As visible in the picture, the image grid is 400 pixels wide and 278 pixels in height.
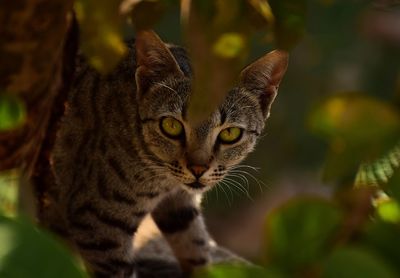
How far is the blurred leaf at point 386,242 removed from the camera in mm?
495

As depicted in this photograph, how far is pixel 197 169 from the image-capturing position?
2.01 meters

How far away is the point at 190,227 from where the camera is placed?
8.25 feet

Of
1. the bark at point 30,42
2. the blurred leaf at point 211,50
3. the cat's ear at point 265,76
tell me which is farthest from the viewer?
the cat's ear at point 265,76

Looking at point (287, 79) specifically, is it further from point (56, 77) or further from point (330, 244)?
point (330, 244)

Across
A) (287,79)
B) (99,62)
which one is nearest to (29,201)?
Result: (99,62)

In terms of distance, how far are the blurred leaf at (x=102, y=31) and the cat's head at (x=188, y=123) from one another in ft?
3.62

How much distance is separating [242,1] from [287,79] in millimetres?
3989

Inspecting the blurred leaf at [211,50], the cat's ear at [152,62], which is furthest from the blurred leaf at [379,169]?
the cat's ear at [152,62]

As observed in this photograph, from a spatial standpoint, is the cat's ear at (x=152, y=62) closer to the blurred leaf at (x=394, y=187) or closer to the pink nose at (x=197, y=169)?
the pink nose at (x=197, y=169)

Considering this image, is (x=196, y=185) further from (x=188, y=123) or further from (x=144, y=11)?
(x=144, y=11)

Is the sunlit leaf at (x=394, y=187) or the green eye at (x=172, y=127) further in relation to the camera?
the green eye at (x=172, y=127)

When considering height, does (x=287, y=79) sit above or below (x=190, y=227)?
below

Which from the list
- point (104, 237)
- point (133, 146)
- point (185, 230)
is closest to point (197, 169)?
point (133, 146)

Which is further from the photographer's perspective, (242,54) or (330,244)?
(242,54)
